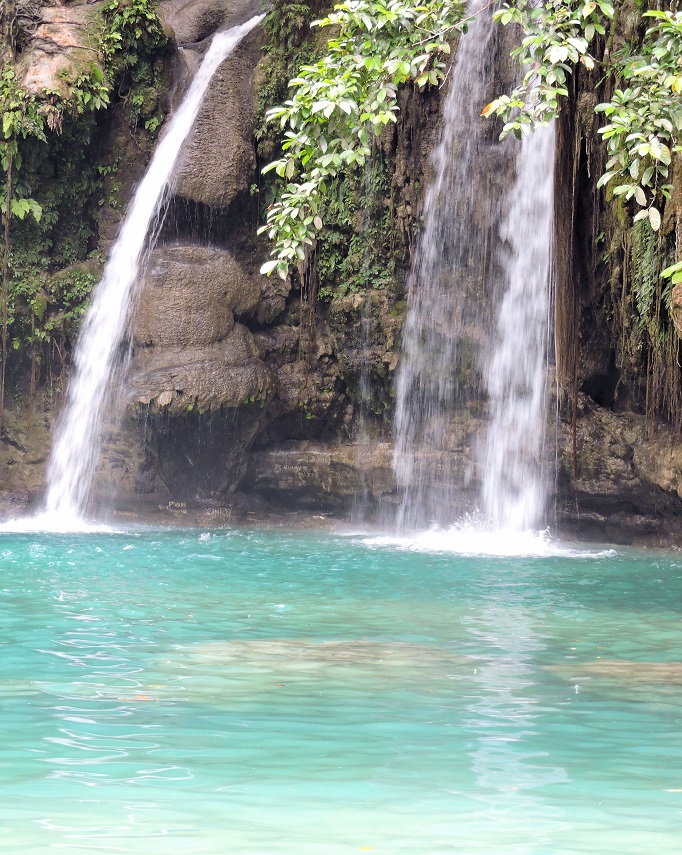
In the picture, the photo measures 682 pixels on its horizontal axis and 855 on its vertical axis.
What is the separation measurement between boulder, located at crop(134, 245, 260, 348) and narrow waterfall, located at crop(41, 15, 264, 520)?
1.25ft

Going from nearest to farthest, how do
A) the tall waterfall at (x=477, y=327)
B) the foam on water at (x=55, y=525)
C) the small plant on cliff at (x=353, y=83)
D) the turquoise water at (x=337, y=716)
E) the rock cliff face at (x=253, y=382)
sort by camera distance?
the turquoise water at (x=337, y=716) → the small plant on cliff at (x=353, y=83) → the foam on water at (x=55, y=525) → the rock cliff face at (x=253, y=382) → the tall waterfall at (x=477, y=327)

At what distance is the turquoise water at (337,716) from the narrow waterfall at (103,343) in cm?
679

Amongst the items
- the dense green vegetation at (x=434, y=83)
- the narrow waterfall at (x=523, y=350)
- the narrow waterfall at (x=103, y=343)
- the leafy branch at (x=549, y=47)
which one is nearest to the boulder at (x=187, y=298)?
the narrow waterfall at (x=103, y=343)

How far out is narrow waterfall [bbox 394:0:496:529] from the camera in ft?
52.4

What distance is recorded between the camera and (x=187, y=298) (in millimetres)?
16141

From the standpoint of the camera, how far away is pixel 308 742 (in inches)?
197

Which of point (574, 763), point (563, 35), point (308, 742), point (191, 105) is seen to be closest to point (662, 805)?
point (574, 763)

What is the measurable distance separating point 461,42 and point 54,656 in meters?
12.2

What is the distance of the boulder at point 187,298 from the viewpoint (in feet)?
52.9

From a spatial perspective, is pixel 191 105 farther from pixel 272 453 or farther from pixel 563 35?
pixel 563 35

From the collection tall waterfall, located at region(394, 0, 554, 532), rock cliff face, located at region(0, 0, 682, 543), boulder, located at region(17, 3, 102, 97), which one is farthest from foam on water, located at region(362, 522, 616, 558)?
boulder, located at region(17, 3, 102, 97)

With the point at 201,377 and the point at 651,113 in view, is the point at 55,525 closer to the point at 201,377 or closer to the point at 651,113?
the point at 201,377

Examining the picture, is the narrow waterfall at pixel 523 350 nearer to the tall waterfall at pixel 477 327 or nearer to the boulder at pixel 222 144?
the tall waterfall at pixel 477 327

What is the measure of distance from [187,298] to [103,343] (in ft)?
5.50
